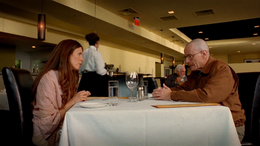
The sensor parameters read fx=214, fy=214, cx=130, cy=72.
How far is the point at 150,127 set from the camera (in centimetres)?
102

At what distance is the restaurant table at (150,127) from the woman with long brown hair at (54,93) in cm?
41

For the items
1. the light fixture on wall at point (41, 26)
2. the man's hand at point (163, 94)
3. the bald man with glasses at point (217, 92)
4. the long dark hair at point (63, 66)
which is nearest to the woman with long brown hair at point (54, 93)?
the long dark hair at point (63, 66)

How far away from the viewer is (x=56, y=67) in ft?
5.03

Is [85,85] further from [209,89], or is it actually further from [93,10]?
[93,10]

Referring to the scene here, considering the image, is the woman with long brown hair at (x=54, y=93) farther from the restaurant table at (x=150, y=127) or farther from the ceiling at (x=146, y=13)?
the ceiling at (x=146, y=13)

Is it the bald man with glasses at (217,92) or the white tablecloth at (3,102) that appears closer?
the bald man with glasses at (217,92)

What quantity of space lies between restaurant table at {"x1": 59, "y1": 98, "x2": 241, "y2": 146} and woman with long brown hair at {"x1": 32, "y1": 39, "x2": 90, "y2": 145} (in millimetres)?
413

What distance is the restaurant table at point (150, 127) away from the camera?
0.98 metres

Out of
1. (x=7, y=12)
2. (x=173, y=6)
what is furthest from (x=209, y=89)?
(x=7, y=12)

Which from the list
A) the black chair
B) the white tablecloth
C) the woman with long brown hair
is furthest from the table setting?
the white tablecloth

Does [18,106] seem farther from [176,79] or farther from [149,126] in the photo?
[176,79]

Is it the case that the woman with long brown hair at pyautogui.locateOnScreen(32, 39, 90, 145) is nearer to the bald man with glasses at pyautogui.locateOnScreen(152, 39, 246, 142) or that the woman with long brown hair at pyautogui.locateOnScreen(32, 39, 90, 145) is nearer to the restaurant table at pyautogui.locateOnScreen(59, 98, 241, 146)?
the restaurant table at pyautogui.locateOnScreen(59, 98, 241, 146)

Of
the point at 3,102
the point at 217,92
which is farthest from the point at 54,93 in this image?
the point at 3,102

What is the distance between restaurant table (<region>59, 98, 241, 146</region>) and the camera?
3.23 ft
